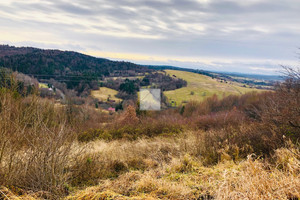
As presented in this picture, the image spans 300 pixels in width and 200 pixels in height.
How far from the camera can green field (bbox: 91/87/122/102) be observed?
60634 mm

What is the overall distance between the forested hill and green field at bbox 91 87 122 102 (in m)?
13.9

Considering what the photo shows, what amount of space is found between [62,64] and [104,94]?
33651 millimetres

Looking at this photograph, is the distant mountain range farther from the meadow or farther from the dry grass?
the dry grass

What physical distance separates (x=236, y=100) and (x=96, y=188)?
5140 centimetres

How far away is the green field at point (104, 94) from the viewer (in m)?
60.6

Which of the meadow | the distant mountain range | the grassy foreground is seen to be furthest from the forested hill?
the grassy foreground

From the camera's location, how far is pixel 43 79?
63219mm

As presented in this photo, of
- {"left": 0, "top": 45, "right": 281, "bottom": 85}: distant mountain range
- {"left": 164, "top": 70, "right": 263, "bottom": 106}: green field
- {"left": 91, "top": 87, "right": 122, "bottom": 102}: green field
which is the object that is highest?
{"left": 0, "top": 45, "right": 281, "bottom": 85}: distant mountain range

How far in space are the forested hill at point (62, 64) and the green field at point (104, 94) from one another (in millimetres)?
13897

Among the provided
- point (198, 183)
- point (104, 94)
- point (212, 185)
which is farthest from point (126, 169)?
point (104, 94)

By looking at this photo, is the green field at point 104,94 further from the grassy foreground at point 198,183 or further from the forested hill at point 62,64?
the grassy foreground at point 198,183

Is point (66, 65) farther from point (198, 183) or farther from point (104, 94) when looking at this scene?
point (198, 183)

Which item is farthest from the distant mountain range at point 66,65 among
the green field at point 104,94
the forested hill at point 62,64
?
the green field at point 104,94

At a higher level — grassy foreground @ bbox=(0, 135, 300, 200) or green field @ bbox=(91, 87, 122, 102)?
grassy foreground @ bbox=(0, 135, 300, 200)
